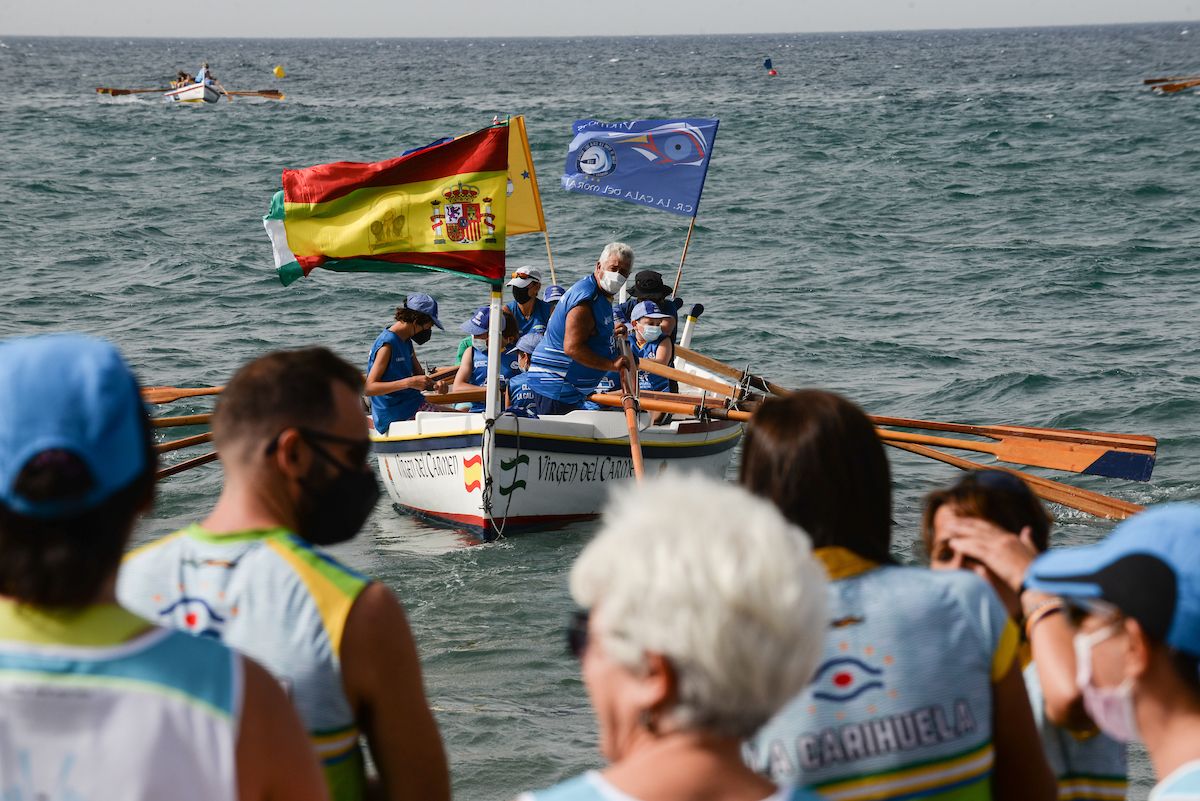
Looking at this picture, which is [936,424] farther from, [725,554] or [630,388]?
[725,554]

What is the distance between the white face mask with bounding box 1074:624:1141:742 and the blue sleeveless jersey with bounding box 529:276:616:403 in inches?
279

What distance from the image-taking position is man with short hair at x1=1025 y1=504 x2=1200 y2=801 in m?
1.90

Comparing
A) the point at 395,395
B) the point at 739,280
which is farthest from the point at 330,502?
the point at 739,280

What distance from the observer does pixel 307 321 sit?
58.9 ft

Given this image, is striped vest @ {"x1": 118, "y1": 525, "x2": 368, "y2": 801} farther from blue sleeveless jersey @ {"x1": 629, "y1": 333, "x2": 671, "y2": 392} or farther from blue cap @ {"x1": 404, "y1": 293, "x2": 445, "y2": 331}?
blue sleeveless jersey @ {"x1": 629, "y1": 333, "x2": 671, "y2": 392}

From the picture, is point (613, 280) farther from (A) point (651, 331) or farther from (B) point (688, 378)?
(A) point (651, 331)

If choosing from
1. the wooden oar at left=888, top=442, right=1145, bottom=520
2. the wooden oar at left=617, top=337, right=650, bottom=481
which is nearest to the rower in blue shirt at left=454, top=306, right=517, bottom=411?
the wooden oar at left=617, top=337, right=650, bottom=481

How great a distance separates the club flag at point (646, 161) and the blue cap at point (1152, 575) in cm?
1009

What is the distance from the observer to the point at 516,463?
30.5ft

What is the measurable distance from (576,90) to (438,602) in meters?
63.4

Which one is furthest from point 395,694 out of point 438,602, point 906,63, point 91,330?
point 906,63

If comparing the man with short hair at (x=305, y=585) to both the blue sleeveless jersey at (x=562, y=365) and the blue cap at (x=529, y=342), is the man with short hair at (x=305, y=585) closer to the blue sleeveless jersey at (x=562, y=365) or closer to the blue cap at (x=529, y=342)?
the blue sleeveless jersey at (x=562, y=365)

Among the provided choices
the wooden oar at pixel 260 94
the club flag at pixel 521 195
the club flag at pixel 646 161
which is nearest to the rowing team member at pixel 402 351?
the club flag at pixel 521 195

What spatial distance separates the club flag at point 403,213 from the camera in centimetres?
830
